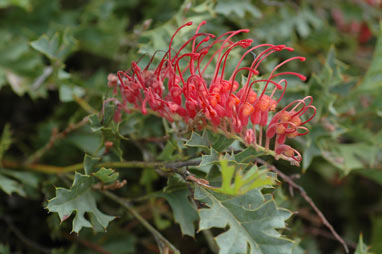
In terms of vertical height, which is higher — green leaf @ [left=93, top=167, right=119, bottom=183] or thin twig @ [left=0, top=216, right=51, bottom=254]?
green leaf @ [left=93, top=167, right=119, bottom=183]

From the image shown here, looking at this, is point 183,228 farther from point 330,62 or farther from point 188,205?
point 330,62

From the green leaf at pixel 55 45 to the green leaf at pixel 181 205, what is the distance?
50cm

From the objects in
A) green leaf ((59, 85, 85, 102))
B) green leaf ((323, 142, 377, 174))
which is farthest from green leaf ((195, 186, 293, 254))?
green leaf ((59, 85, 85, 102))

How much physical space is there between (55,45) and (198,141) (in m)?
0.57

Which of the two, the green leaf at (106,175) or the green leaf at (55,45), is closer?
the green leaf at (106,175)

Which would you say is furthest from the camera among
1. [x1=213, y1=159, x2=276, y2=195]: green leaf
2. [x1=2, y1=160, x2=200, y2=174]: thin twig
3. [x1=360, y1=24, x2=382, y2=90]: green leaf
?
[x1=360, y1=24, x2=382, y2=90]: green leaf

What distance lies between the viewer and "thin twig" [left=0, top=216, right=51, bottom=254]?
3.97 feet

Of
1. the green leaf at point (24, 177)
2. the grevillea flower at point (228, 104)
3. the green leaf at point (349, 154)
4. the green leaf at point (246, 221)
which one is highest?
the grevillea flower at point (228, 104)

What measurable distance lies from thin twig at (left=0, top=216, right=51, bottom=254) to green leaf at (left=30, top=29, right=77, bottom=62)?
19.5 inches

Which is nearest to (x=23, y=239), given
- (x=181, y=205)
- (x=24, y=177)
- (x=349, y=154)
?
(x=24, y=177)

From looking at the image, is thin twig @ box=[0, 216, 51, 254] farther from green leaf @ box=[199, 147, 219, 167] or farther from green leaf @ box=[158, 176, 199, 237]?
green leaf @ box=[199, 147, 219, 167]

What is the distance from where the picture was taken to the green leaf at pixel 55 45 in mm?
1157

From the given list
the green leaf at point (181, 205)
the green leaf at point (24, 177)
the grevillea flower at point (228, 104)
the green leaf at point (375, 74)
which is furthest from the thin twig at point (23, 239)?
the green leaf at point (375, 74)

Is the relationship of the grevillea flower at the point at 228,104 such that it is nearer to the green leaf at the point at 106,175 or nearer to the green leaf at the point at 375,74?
the green leaf at the point at 106,175
